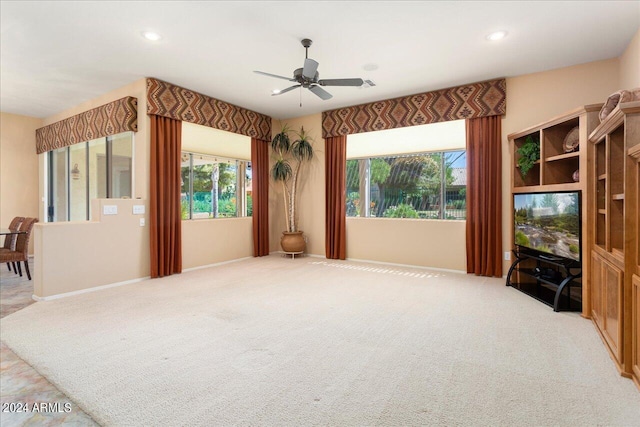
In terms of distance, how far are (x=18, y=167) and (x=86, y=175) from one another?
187cm

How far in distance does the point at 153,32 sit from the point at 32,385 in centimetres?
337

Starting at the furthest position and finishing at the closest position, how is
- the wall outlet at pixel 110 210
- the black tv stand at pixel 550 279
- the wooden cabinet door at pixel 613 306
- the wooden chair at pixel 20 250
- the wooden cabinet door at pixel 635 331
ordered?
1. the wooden chair at pixel 20 250
2. the wall outlet at pixel 110 210
3. the black tv stand at pixel 550 279
4. the wooden cabinet door at pixel 613 306
5. the wooden cabinet door at pixel 635 331

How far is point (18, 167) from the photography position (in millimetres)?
7027

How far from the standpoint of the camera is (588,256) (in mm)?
3311

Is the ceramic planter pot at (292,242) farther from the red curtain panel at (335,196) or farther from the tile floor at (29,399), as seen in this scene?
the tile floor at (29,399)

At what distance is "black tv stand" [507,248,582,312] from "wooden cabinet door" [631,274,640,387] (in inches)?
54.7

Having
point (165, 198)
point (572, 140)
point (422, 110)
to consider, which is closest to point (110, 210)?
point (165, 198)

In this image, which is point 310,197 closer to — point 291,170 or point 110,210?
point 291,170

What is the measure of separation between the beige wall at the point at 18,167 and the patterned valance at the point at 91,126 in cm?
23

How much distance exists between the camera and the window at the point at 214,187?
230 inches

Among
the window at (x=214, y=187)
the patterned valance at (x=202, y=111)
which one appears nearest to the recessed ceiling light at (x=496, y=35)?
the patterned valance at (x=202, y=111)

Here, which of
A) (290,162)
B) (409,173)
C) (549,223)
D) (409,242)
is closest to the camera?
(549,223)

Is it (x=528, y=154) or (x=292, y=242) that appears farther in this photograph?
(x=292, y=242)

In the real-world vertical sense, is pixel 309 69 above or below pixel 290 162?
above
